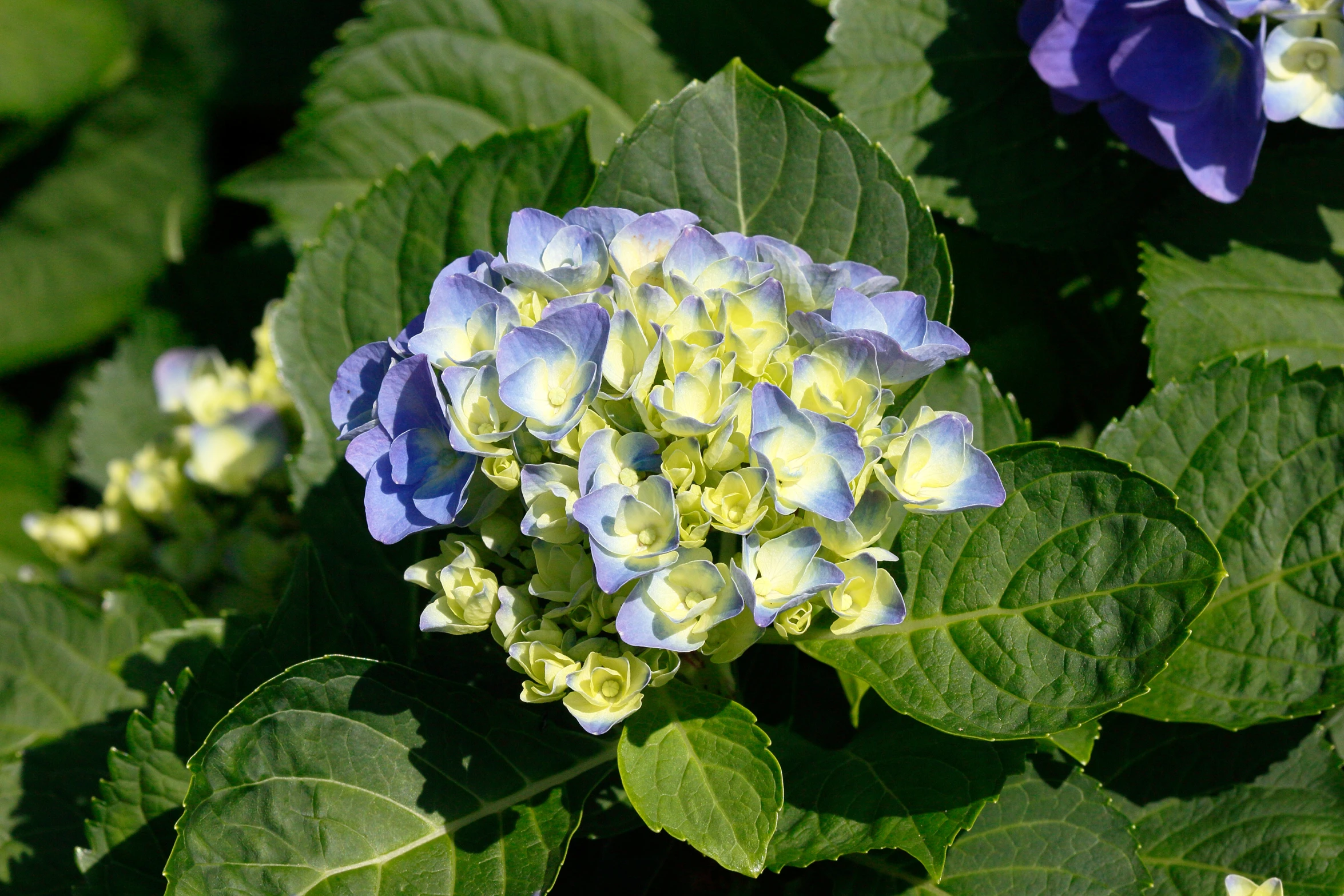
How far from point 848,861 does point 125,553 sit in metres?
1.12

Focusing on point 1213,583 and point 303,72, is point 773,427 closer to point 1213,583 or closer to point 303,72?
point 1213,583

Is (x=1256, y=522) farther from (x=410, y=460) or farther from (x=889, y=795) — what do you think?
(x=410, y=460)

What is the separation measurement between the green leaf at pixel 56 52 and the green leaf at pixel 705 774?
6.23 feet

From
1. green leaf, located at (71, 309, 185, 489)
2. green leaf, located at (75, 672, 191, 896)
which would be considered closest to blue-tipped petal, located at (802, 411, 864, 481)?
green leaf, located at (75, 672, 191, 896)

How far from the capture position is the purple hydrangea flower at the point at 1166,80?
1.15 meters

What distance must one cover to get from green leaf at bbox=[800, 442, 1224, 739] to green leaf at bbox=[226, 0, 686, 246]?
3.06 ft

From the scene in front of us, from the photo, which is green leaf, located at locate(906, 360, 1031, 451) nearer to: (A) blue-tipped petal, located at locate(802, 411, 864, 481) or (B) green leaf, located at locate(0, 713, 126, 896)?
(A) blue-tipped petal, located at locate(802, 411, 864, 481)

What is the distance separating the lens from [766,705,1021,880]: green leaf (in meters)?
0.82

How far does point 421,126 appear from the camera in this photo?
64.5 inches

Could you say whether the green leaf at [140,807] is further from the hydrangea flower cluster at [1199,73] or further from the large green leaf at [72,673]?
the hydrangea flower cluster at [1199,73]

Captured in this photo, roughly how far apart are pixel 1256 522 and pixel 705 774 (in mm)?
588

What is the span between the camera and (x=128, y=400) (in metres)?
1.80

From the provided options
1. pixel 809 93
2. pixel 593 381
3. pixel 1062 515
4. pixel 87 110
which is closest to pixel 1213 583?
pixel 1062 515

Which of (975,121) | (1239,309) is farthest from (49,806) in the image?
(1239,309)
